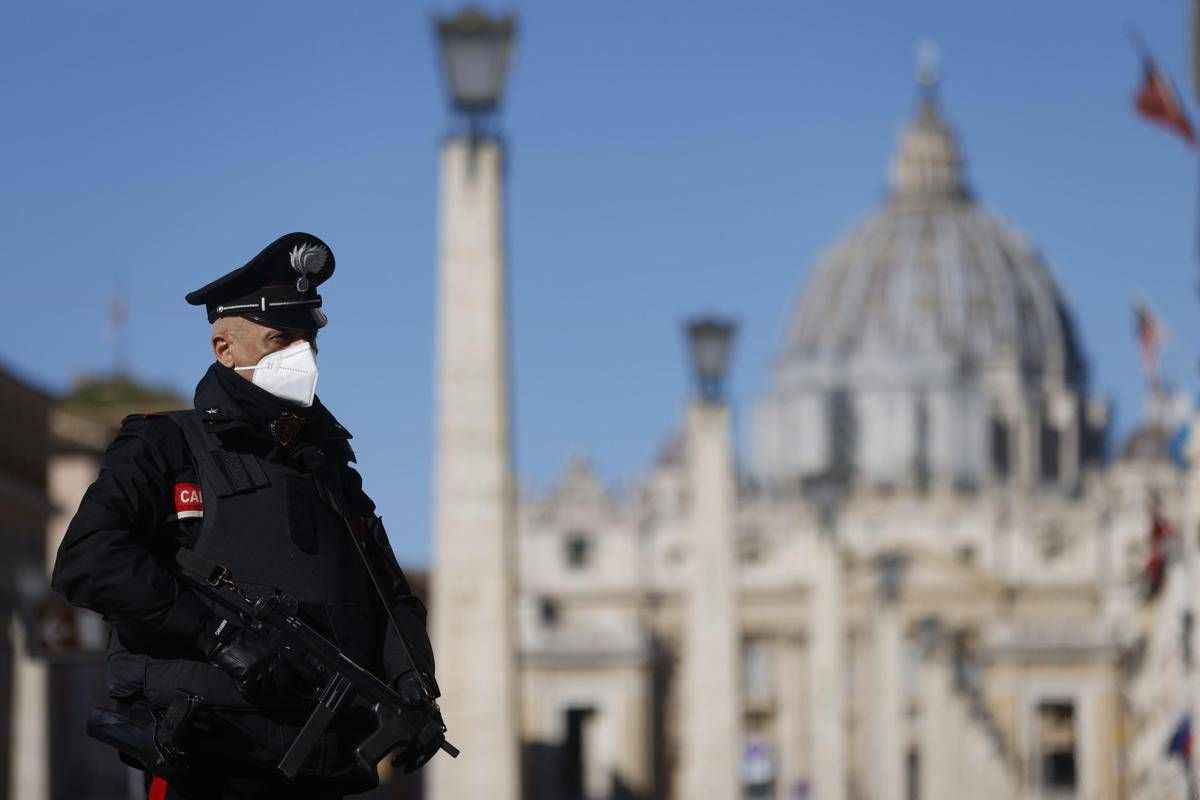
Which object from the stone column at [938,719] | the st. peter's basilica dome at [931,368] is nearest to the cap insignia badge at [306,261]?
the stone column at [938,719]

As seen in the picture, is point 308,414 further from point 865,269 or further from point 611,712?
point 865,269

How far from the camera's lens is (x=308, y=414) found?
6.53 m

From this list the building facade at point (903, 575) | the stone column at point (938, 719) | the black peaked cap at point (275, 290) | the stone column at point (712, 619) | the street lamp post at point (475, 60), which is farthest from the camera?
the stone column at point (938, 719)

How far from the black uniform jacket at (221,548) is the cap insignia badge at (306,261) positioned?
0.85ft

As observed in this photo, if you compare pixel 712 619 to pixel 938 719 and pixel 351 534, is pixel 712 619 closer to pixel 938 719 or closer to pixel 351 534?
pixel 351 534

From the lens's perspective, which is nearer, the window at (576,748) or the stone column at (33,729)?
the stone column at (33,729)

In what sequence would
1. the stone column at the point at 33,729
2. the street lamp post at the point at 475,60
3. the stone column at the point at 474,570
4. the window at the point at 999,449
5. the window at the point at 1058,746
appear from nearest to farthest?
the stone column at the point at 474,570
the street lamp post at the point at 475,60
the stone column at the point at 33,729
the window at the point at 1058,746
the window at the point at 999,449

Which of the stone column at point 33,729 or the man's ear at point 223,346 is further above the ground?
the man's ear at point 223,346

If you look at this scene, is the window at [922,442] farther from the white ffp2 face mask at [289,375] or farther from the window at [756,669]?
the white ffp2 face mask at [289,375]

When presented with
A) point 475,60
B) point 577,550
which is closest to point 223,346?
point 475,60

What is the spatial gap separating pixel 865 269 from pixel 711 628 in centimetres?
16225

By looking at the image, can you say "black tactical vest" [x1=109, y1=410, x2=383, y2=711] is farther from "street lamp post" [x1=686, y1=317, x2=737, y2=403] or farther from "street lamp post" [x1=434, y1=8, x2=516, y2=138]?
"street lamp post" [x1=686, y1=317, x2=737, y2=403]

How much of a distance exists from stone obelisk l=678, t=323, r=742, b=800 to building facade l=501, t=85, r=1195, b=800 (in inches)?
10.7

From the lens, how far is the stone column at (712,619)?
3472cm
